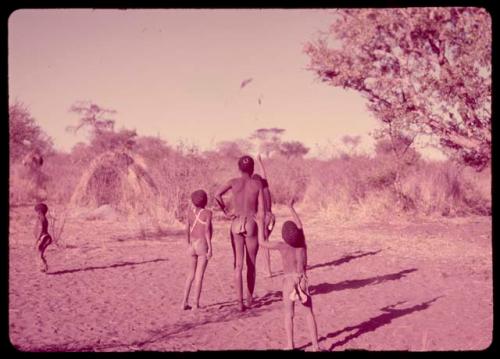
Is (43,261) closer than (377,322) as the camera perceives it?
No

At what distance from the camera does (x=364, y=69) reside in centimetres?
975

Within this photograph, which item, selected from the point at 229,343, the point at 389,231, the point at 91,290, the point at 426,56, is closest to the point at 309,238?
the point at 389,231

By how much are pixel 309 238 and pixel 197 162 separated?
503cm

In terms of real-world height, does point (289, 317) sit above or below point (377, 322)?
above

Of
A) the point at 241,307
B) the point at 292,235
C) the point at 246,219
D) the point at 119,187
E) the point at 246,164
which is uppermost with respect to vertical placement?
the point at 119,187

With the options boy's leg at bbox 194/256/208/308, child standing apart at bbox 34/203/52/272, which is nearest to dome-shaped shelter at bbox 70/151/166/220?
child standing apart at bbox 34/203/52/272

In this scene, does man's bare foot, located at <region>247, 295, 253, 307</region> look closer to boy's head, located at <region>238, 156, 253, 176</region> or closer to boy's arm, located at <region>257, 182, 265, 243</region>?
boy's arm, located at <region>257, 182, 265, 243</region>

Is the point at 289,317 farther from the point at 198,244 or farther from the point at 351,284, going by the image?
the point at 351,284

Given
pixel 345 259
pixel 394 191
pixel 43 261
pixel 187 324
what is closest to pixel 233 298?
pixel 187 324

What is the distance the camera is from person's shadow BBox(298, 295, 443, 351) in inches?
206

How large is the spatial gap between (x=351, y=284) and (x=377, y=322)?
6.87 feet

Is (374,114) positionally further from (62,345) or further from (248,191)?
(62,345)

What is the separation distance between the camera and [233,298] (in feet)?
23.0

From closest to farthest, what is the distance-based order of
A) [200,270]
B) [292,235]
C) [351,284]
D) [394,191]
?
[292,235]
[200,270]
[351,284]
[394,191]
